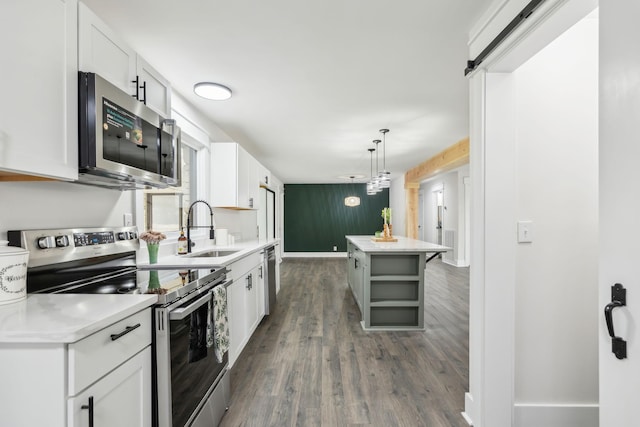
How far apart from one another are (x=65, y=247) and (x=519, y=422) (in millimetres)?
2659

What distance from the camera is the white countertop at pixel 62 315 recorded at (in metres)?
0.82

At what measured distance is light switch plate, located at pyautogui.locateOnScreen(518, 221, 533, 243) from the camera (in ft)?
5.55

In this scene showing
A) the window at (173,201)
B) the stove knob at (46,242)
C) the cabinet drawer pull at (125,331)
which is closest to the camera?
the cabinet drawer pull at (125,331)

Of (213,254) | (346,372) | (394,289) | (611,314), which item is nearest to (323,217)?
(394,289)

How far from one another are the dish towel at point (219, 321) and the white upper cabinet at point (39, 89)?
0.91 meters

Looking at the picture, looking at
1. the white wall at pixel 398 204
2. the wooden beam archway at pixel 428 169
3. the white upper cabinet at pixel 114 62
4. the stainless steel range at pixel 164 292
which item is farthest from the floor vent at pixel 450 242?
the white upper cabinet at pixel 114 62

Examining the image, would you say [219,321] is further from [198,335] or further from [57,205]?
[57,205]

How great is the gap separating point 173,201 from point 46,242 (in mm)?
1489

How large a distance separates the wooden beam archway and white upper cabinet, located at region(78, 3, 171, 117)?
13.8 ft

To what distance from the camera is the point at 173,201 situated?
283cm

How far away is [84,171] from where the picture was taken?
1.32 meters

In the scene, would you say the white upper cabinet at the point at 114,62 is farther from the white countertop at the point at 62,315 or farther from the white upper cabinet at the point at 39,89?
the white countertop at the point at 62,315

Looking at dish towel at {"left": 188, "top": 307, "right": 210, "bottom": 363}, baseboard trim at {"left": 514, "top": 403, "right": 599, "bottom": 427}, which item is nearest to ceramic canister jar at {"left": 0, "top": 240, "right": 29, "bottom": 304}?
dish towel at {"left": 188, "top": 307, "right": 210, "bottom": 363}

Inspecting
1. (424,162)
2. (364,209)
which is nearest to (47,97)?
(424,162)
